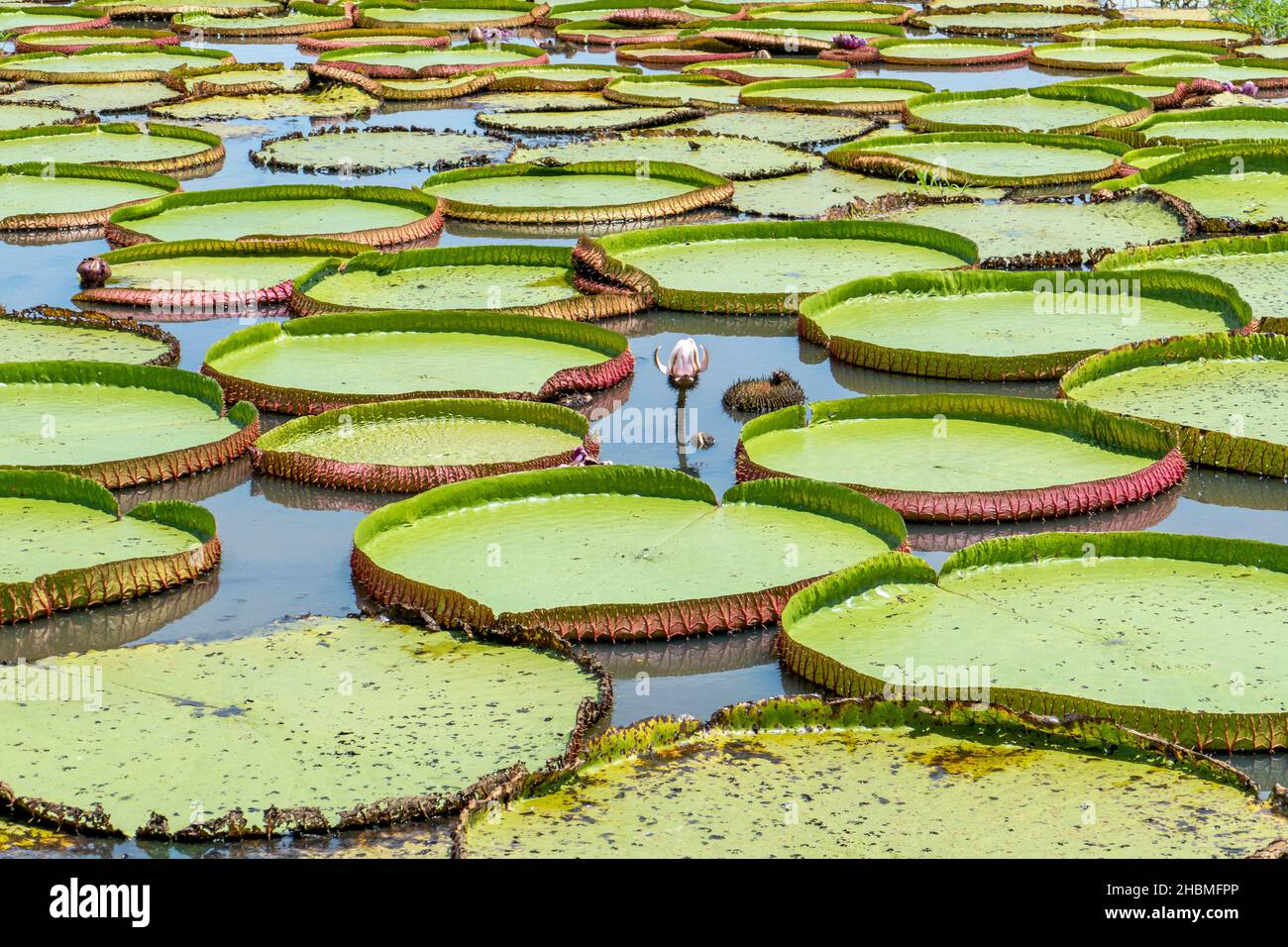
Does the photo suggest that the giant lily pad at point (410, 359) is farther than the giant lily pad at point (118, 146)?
No

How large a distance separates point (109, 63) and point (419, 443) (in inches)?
584

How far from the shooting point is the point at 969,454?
27.5 ft

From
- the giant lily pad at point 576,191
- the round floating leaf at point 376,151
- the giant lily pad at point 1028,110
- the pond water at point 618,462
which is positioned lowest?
the pond water at point 618,462

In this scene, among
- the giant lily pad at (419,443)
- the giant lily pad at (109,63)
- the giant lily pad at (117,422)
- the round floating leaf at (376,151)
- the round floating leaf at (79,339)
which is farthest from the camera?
the giant lily pad at (109,63)

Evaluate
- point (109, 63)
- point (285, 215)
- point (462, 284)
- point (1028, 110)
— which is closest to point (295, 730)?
point (462, 284)

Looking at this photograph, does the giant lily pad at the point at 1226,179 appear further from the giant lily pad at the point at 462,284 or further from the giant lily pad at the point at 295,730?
the giant lily pad at the point at 295,730

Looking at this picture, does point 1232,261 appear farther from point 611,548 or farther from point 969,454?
point 611,548

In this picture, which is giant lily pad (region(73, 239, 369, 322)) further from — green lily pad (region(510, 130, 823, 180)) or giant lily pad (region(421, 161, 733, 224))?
green lily pad (region(510, 130, 823, 180))

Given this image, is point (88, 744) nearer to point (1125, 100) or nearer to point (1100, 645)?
point (1100, 645)

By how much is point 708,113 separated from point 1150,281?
7685 millimetres

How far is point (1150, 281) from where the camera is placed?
11039 mm

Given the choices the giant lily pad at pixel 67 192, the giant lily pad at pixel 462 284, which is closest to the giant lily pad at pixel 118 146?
the giant lily pad at pixel 67 192

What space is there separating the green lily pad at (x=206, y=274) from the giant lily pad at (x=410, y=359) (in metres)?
1.20

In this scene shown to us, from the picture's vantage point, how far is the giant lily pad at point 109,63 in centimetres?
2023
